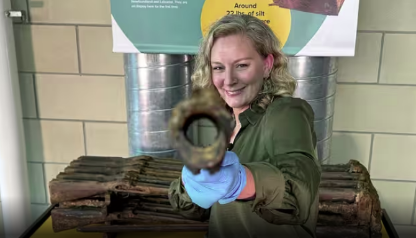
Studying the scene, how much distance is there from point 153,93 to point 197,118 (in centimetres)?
104

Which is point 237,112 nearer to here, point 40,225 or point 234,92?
point 234,92

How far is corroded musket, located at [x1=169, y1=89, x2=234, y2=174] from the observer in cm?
40

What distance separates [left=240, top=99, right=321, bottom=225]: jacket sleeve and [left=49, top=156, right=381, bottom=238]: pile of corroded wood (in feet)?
1.68

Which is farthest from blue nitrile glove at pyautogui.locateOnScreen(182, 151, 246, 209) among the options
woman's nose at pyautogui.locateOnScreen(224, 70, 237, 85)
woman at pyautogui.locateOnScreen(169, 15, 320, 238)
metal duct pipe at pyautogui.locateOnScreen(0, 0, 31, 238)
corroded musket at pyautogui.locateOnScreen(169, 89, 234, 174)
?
metal duct pipe at pyautogui.locateOnScreen(0, 0, 31, 238)

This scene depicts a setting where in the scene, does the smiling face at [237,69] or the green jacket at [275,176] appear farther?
the smiling face at [237,69]

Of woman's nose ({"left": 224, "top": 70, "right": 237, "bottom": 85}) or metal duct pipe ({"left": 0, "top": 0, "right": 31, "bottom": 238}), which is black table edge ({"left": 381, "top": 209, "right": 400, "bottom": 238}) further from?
metal duct pipe ({"left": 0, "top": 0, "right": 31, "bottom": 238})

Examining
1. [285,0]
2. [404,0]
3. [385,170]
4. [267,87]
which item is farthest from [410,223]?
[267,87]

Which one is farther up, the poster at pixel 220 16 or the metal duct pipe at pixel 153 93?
the poster at pixel 220 16

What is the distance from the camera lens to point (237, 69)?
2.40ft

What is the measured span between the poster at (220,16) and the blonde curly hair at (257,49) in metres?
0.58

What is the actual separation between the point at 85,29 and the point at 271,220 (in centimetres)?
116

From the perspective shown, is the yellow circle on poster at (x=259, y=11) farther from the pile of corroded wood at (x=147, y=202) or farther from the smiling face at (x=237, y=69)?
the smiling face at (x=237, y=69)

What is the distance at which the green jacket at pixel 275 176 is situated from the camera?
0.59m

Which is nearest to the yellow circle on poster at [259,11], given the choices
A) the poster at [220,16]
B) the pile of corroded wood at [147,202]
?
the poster at [220,16]
